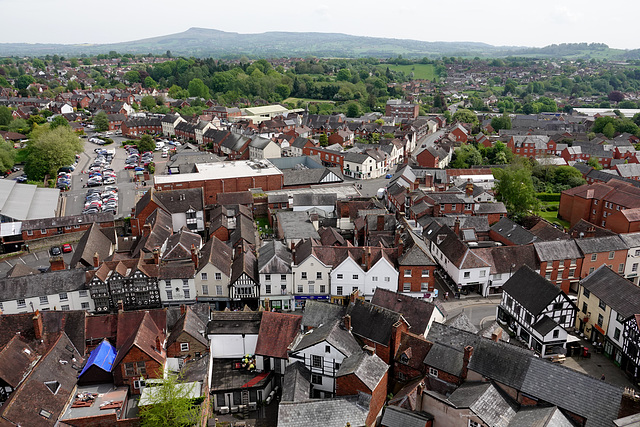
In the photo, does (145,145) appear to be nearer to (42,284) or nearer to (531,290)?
(42,284)

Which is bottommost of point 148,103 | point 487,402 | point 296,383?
point 296,383

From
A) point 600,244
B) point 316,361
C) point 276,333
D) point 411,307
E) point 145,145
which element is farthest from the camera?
point 145,145

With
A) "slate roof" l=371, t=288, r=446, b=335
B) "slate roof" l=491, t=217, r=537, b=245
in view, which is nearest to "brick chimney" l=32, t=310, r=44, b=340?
"slate roof" l=371, t=288, r=446, b=335

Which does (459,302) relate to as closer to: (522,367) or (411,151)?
(522,367)

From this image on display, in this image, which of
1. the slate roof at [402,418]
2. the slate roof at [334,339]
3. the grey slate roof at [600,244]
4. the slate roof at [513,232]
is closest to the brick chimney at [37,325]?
the slate roof at [334,339]

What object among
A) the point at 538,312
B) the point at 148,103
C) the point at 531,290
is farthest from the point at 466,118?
the point at 538,312

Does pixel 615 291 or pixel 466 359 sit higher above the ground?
pixel 615 291
